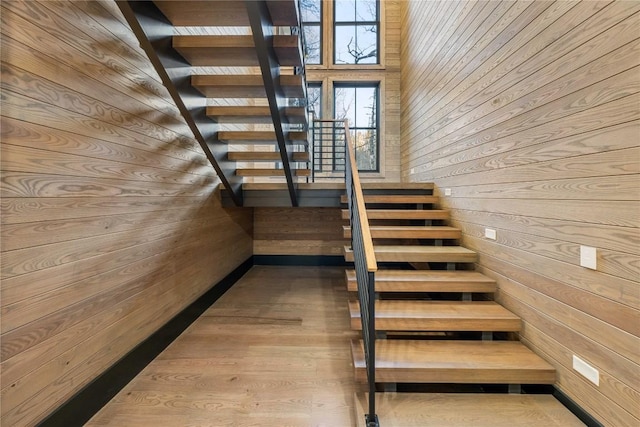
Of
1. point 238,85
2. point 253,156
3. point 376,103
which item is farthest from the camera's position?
point 376,103

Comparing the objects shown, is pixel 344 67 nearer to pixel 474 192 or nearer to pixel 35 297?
pixel 474 192

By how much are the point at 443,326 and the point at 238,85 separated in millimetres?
2380

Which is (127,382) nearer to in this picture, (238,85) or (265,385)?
(265,385)

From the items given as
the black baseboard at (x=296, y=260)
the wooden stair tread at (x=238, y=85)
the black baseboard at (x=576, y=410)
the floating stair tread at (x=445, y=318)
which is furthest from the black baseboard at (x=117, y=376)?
the black baseboard at (x=576, y=410)

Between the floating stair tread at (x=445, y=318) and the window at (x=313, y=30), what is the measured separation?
512 cm

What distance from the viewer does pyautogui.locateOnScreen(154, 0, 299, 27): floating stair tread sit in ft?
5.60

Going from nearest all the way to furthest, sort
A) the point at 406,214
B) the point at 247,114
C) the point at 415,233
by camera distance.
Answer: the point at 247,114
the point at 415,233
the point at 406,214

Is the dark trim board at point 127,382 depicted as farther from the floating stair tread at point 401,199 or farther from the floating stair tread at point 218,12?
the floating stair tread at point 218,12

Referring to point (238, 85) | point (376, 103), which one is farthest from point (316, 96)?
point (238, 85)

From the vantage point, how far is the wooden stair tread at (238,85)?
7.22 ft

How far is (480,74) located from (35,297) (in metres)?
3.37

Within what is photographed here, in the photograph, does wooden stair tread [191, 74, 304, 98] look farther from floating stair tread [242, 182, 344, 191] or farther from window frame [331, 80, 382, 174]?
window frame [331, 80, 382, 174]

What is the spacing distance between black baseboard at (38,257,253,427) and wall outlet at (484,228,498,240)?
2.83 m

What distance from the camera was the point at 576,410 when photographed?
1546mm
